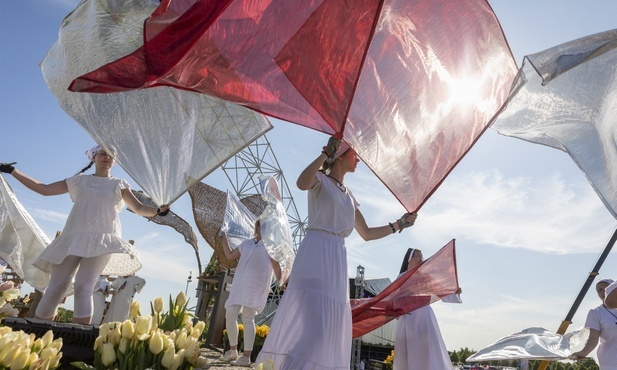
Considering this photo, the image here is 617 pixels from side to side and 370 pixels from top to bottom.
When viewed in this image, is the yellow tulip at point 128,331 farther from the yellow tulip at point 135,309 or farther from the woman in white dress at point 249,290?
the woman in white dress at point 249,290

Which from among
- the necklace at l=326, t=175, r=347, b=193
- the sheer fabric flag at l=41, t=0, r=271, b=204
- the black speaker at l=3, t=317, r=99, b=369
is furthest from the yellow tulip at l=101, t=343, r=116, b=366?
the necklace at l=326, t=175, r=347, b=193

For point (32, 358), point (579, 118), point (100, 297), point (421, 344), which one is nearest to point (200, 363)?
point (32, 358)

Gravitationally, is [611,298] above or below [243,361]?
above

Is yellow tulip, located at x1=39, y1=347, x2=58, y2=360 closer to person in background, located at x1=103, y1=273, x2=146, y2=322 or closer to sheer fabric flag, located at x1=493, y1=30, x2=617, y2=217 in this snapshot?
→ sheer fabric flag, located at x1=493, y1=30, x2=617, y2=217

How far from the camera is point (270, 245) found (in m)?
6.29

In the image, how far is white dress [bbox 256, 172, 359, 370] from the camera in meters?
3.03

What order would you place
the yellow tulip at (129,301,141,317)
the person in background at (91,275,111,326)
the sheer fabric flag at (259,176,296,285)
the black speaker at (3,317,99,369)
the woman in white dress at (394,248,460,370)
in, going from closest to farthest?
the yellow tulip at (129,301,141,317) → the black speaker at (3,317,99,369) → the woman in white dress at (394,248,460,370) → the sheer fabric flag at (259,176,296,285) → the person in background at (91,275,111,326)

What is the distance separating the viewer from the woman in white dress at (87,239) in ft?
12.4

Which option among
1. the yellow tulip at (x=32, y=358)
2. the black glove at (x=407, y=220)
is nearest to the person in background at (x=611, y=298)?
Result: the black glove at (x=407, y=220)

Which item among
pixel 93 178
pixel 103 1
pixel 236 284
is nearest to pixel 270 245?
pixel 236 284

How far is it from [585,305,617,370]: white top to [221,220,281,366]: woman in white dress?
3402mm

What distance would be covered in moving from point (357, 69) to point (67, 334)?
5.94ft

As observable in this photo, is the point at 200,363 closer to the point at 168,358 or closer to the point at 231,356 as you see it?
the point at 168,358

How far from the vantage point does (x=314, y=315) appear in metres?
3.09
